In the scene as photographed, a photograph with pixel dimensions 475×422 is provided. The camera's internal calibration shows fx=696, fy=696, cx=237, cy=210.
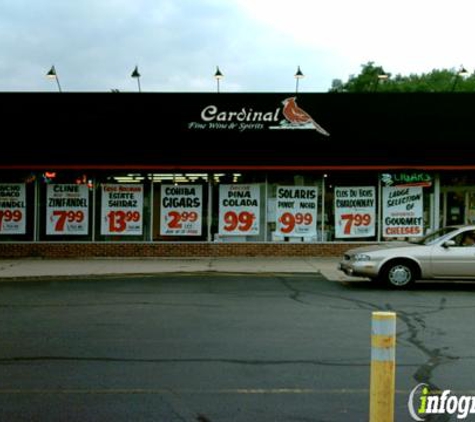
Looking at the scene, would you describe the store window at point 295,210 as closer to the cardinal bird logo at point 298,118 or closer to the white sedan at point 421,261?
the cardinal bird logo at point 298,118

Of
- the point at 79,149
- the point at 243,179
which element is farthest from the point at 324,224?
the point at 79,149

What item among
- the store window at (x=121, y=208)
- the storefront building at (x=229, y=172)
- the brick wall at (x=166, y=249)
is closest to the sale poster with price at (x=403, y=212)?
the storefront building at (x=229, y=172)

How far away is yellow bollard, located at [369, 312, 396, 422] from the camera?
167 inches

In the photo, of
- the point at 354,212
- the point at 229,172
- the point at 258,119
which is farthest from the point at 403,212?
the point at 229,172

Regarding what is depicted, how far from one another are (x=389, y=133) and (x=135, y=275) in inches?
327

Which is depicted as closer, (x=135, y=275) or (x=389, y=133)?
(x=135, y=275)

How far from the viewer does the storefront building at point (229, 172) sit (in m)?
19.8

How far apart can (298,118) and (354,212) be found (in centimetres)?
337

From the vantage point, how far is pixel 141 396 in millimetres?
6242

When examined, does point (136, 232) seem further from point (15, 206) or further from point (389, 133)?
point (389, 133)

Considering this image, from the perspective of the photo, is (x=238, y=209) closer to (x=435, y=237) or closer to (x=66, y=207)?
(x=66, y=207)

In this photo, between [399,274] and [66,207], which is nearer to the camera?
[399,274]

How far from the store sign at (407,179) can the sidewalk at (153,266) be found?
9.68 ft
